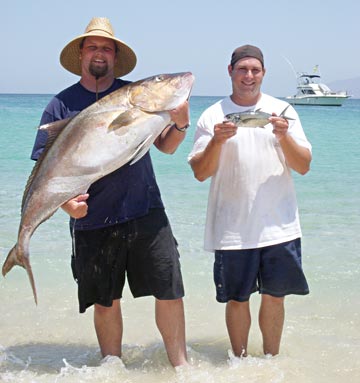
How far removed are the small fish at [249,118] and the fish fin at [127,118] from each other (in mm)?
581

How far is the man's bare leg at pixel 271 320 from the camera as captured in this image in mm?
Result: 4430

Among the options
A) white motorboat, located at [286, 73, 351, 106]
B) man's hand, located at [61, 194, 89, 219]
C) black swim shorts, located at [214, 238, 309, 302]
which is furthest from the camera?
white motorboat, located at [286, 73, 351, 106]

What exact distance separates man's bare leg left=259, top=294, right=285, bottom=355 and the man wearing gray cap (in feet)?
0.07

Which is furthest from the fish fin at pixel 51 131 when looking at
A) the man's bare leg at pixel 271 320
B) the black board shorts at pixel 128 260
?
the man's bare leg at pixel 271 320

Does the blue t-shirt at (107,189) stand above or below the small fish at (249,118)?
below

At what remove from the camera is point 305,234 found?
8.55 meters

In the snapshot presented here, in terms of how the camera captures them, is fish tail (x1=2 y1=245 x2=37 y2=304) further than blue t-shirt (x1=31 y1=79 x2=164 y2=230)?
No

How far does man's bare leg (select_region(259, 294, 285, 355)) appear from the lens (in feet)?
14.5

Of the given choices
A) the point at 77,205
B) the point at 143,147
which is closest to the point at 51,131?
the point at 77,205

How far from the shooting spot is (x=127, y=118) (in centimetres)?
361

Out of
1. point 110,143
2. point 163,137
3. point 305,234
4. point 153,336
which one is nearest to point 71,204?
point 110,143

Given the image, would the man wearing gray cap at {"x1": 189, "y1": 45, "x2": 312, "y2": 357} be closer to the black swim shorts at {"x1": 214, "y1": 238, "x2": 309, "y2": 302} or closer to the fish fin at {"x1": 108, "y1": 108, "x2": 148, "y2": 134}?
the black swim shorts at {"x1": 214, "y1": 238, "x2": 309, "y2": 302}

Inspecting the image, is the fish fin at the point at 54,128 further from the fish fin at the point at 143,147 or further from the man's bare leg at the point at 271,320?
the man's bare leg at the point at 271,320

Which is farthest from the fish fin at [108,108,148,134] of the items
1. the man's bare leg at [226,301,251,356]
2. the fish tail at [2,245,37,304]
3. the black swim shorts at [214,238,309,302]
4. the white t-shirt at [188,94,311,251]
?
the man's bare leg at [226,301,251,356]
